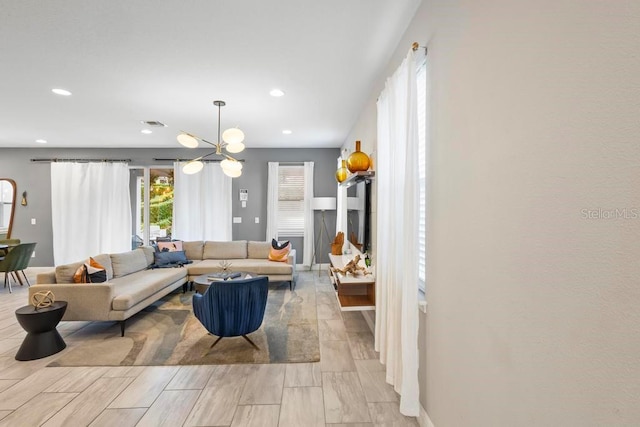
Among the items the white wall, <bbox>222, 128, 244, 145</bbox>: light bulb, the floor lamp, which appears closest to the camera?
the white wall

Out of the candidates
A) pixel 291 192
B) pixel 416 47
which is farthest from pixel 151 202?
pixel 416 47

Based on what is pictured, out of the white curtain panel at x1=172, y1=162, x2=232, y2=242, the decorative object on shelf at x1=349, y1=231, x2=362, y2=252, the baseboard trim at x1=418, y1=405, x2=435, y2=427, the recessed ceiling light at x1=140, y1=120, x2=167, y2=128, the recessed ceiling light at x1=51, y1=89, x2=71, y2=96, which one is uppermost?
the recessed ceiling light at x1=140, y1=120, x2=167, y2=128

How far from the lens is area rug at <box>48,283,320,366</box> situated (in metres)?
2.85

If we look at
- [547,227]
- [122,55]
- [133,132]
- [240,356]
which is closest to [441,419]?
[547,227]

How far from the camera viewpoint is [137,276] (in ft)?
14.5

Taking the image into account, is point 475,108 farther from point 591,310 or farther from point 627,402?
point 627,402

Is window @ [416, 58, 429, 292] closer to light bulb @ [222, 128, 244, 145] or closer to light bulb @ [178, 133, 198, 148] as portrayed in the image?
light bulb @ [222, 128, 244, 145]

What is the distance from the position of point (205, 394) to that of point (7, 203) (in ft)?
25.4

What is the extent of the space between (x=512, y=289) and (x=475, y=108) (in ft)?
2.68

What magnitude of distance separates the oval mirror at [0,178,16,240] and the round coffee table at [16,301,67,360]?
5.53m

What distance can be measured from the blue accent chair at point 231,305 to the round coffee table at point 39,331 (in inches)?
54.6

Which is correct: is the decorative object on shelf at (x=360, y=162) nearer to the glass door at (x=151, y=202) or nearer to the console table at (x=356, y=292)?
the console table at (x=356, y=292)

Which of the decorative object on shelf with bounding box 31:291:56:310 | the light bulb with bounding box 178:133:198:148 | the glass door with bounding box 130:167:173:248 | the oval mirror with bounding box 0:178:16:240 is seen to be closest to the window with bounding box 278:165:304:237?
the glass door with bounding box 130:167:173:248

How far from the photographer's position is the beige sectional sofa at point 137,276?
3295mm
